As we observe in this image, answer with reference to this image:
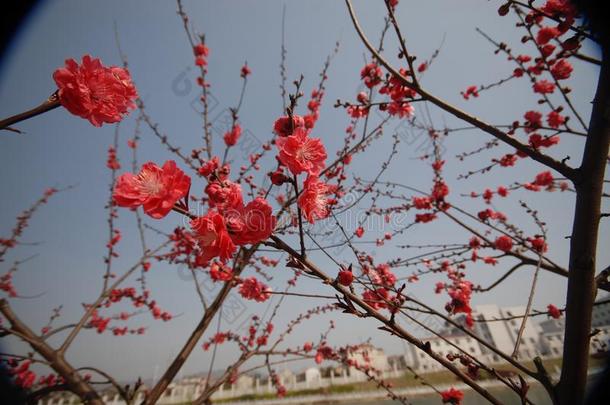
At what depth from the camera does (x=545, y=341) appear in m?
33.9

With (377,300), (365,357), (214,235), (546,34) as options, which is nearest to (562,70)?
(546,34)

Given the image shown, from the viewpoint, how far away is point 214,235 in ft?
3.27

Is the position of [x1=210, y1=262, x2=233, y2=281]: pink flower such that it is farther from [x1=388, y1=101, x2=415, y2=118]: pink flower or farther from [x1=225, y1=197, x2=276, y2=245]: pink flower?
[x1=388, y1=101, x2=415, y2=118]: pink flower

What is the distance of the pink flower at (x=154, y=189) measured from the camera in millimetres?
947

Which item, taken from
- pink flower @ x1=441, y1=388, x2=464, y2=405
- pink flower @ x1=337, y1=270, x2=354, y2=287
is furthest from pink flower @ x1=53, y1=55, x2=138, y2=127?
pink flower @ x1=441, y1=388, x2=464, y2=405

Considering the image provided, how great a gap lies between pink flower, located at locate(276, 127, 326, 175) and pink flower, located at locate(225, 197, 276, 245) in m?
0.20

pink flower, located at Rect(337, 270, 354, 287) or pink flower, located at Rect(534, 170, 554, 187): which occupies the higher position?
pink flower, located at Rect(534, 170, 554, 187)

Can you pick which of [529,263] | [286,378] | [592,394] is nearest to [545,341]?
[286,378]

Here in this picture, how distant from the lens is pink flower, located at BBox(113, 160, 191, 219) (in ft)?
3.11

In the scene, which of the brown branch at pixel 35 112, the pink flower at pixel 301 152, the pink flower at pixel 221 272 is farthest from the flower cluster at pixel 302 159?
the pink flower at pixel 221 272

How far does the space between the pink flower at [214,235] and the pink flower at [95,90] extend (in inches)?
26.2

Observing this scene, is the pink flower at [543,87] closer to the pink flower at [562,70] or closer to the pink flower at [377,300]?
the pink flower at [562,70]

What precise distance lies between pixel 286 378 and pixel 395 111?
127ft

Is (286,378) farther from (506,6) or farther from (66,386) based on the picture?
(506,6)
